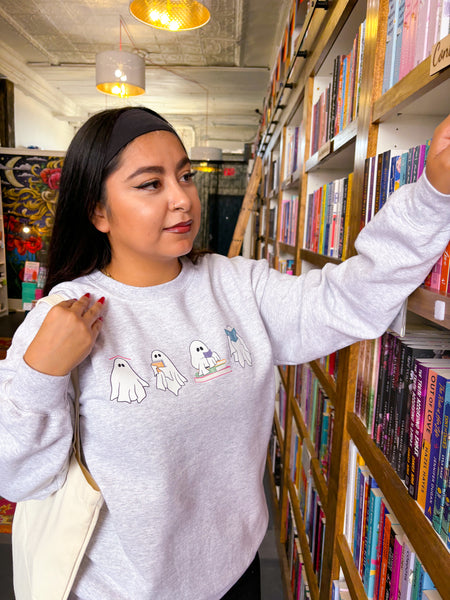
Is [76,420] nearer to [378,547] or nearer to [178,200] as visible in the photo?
[178,200]

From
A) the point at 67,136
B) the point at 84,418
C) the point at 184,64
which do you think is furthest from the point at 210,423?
the point at 67,136

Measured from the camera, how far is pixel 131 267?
1036mm

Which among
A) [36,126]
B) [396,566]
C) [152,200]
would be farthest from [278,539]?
[36,126]

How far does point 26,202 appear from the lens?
6246 millimetres

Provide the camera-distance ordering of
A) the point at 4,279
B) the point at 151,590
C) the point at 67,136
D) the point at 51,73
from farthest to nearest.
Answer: the point at 67,136 → the point at 51,73 → the point at 4,279 → the point at 151,590

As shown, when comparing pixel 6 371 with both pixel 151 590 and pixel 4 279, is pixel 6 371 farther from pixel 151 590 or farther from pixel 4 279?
pixel 4 279

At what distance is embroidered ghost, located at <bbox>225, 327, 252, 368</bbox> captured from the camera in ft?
3.27

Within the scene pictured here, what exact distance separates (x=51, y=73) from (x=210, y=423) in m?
8.48

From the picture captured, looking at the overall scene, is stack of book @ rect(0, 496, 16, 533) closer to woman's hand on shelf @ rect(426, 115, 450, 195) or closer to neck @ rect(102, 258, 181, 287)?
neck @ rect(102, 258, 181, 287)

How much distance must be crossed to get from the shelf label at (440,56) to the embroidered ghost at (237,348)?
613mm

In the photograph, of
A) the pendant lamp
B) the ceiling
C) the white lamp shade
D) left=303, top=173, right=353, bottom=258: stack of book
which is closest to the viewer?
left=303, top=173, right=353, bottom=258: stack of book

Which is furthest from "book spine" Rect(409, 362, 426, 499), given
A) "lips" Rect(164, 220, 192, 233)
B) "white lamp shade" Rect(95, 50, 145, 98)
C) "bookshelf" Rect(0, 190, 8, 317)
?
"bookshelf" Rect(0, 190, 8, 317)

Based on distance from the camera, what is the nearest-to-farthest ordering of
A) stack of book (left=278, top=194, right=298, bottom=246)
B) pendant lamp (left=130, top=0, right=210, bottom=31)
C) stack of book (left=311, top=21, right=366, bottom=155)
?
stack of book (left=311, top=21, right=366, bottom=155)
stack of book (left=278, top=194, right=298, bottom=246)
pendant lamp (left=130, top=0, right=210, bottom=31)

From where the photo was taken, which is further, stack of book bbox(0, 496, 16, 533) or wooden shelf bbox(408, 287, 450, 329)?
stack of book bbox(0, 496, 16, 533)
